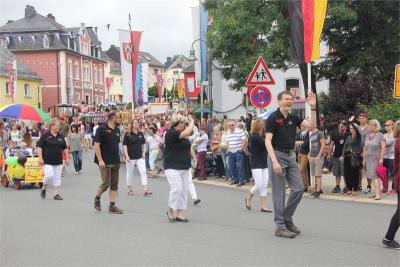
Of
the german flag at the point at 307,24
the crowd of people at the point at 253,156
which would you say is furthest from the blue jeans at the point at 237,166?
the german flag at the point at 307,24

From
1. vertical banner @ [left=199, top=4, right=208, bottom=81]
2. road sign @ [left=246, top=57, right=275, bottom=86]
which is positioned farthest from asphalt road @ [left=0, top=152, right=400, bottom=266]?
vertical banner @ [left=199, top=4, right=208, bottom=81]

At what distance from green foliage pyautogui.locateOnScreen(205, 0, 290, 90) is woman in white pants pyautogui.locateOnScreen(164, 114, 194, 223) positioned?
14976mm

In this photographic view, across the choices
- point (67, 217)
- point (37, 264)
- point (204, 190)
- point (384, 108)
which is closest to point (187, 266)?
point (37, 264)

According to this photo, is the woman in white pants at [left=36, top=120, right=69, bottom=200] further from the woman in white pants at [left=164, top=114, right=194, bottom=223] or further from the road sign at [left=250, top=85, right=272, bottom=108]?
the road sign at [left=250, top=85, right=272, bottom=108]

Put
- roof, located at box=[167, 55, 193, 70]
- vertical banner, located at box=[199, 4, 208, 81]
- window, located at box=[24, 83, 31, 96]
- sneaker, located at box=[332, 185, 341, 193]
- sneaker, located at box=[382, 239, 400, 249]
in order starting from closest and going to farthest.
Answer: sneaker, located at box=[382, 239, 400, 249] < sneaker, located at box=[332, 185, 341, 193] < vertical banner, located at box=[199, 4, 208, 81] < window, located at box=[24, 83, 31, 96] < roof, located at box=[167, 55, 193, 70]

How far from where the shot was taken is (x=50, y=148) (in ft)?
41.3

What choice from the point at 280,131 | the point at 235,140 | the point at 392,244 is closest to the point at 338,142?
the point at 235,140

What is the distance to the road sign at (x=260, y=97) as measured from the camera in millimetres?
13789

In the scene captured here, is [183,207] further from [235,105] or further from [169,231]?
[235,105]

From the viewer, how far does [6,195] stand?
13.7m

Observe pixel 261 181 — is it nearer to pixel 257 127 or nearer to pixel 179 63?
pixel 257 127

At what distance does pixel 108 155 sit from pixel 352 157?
5732mm

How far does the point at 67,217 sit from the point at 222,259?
4.26 meters

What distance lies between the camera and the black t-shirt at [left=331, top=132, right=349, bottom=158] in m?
13.3
